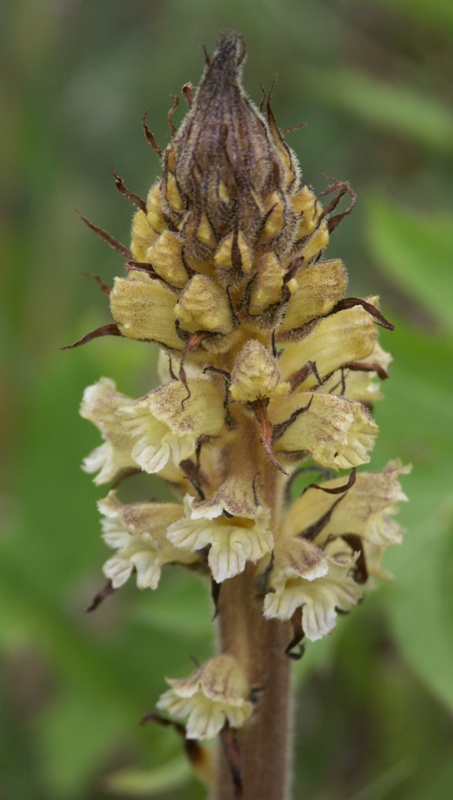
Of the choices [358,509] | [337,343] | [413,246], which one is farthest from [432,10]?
[358,509]

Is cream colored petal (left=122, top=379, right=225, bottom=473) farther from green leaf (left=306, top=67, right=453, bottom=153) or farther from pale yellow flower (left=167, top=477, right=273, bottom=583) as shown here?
green leaf (left=306, top=67, right=453, bottom=153)

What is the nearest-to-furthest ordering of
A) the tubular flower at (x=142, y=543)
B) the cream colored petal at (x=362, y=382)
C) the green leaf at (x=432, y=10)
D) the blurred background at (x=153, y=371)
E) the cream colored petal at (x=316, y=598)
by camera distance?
the cream colored petal at (x=316, y=598) → the tubular flower at (x=142, y=543) → the cream colored petal at (x=362, y=382) → the blurred background at (x=153, y=371) → the green leaf at (x=432, y=10)

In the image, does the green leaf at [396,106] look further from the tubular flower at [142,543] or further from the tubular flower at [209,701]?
the tubular flower at [209,701]

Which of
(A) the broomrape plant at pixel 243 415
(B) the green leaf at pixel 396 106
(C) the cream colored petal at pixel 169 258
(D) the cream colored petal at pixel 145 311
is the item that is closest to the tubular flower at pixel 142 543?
(A) the broomrape plant at pixel 243 415

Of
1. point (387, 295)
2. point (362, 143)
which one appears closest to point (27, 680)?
point (387, 295)

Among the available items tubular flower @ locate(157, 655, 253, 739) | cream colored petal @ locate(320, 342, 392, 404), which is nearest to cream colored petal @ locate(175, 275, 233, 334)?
cream colored petal @ locate(320, 342, 392, 404)

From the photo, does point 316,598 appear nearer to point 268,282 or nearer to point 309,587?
point 309,587
